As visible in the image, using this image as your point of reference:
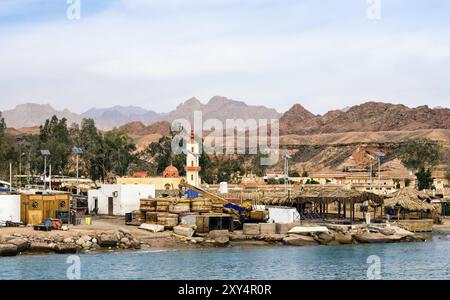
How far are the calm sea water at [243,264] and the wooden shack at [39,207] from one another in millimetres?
10423

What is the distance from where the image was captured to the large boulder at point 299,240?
57906 mm

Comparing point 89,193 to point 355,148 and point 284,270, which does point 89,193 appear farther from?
point 355,148

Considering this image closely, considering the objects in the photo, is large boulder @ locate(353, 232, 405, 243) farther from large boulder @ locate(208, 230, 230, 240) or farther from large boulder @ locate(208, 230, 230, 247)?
large boulder @ locate(208, 230, 230, 247)

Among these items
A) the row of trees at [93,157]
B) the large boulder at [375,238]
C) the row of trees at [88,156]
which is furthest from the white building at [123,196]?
the row of trees at [88,156]

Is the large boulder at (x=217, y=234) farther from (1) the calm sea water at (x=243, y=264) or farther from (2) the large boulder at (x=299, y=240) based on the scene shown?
(2) the large boulder at (x=299, y=240)

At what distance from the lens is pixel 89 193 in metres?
74.8

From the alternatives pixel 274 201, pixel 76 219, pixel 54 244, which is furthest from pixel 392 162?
pixel 54 244

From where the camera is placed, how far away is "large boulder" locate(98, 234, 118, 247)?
52156mm

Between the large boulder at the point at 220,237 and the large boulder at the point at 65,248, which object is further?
the large boulder at the point at 220,237

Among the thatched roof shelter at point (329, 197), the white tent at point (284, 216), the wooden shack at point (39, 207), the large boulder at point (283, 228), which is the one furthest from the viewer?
the thatched roof shelter at point (329, 197)

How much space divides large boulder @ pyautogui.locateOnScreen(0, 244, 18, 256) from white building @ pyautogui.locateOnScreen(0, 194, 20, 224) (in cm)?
939

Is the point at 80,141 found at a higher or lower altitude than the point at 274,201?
higher

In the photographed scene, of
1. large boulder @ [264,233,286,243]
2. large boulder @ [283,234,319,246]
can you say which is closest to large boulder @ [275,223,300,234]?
large boulder @ [283,234,319,246]

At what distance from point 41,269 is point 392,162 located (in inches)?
5384
